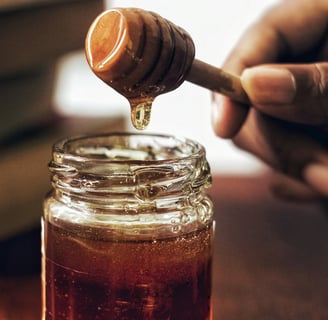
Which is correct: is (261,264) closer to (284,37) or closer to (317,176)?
(317,176)

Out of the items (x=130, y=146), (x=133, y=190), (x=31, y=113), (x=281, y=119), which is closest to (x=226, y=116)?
(x=281, y=119)

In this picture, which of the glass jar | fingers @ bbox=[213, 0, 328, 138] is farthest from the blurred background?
the glass jar

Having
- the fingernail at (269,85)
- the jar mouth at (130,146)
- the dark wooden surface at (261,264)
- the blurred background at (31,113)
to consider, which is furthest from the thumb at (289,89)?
the blurred background at (31,113)

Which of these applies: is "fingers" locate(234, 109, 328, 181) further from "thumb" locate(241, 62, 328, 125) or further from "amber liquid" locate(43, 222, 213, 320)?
"amber liquid" locate(43, 222, 213, 320)

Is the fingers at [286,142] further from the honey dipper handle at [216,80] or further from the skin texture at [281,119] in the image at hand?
the honey dipper handle at [216,80]

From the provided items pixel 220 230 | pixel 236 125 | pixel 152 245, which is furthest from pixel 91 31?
pixel 220 230
